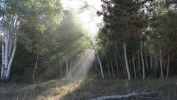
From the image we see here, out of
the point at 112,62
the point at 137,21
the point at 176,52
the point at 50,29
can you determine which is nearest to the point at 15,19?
the point at 50,29

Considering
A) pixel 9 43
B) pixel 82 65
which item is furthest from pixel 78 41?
pixel 9 43

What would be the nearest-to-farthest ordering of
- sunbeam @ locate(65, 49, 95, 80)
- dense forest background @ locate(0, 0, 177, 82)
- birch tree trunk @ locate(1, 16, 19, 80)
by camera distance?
dense forest background @ locate(0, 0, 177, 82)
birch tree trunk @ locate(1, 16, 19, 80)
sunbeam @ locate(65, 49, 95, 80)

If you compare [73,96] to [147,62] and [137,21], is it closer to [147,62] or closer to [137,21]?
[137,21]

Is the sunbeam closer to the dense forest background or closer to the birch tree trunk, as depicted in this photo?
the dense forest background

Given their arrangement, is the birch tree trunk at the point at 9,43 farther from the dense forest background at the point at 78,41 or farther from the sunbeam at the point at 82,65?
the sunbeam at the point at 82,65

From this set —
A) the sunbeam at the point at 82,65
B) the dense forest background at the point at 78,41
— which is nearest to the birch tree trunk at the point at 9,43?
the dense forest background at the point at 78,41

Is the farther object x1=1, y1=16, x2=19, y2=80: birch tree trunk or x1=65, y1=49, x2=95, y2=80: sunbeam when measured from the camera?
x1=65, y1=49, x2=95, y2=80: sunbeam

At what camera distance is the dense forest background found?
65.6ft

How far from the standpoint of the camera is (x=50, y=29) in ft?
110

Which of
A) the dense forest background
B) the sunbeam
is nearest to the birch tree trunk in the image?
the dense forest background

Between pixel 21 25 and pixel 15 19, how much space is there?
2.35 meters

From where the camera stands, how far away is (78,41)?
3447 centimetres

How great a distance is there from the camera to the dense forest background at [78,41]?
19984 millimetres

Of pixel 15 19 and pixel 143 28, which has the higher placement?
pixel 15 19
